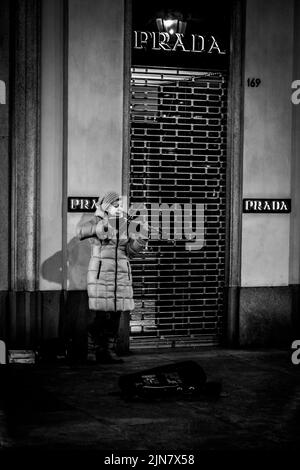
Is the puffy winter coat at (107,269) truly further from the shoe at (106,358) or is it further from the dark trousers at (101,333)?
the shoe at (106,358)

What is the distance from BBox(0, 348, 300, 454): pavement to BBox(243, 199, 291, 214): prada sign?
2233 mm

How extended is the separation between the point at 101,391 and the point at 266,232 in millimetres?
4053

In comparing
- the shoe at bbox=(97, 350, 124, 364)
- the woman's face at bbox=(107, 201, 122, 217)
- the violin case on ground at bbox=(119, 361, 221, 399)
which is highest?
the woman's face at bbox=(107, 201, 122, 217)

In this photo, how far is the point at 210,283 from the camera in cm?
1202

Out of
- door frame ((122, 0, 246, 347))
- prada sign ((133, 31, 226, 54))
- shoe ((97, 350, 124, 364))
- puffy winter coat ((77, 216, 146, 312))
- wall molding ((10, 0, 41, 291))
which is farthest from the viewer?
door frame ((122, 0, 246, 347))

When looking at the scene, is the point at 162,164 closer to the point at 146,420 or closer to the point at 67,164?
the point at 67,164

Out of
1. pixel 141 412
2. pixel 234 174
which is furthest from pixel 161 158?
pixel 141 412

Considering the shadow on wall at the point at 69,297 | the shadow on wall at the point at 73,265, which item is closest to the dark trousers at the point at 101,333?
the shadow on wall at the point at 69,297

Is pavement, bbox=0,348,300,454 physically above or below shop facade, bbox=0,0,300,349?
below

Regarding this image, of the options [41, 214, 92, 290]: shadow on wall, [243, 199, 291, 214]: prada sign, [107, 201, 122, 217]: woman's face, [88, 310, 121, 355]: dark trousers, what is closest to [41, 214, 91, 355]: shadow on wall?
[41, 214, 92, 290]: shadow on wall

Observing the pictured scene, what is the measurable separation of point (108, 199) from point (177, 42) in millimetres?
2518

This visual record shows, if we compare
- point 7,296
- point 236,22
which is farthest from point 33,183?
point 236,22

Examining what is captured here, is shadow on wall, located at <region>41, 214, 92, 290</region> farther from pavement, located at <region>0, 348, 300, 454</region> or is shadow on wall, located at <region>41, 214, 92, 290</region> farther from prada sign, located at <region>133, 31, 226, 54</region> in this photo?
prada sign, located at <region>133, 31, 226, 54</region>

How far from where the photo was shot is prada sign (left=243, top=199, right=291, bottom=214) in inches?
468
